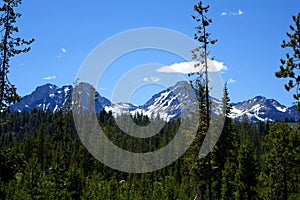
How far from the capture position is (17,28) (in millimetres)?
21688

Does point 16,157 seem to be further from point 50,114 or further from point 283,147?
point 50,114

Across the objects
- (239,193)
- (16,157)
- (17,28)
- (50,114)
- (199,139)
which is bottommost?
(239,193)

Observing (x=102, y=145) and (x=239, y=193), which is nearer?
(x=239, y=193)

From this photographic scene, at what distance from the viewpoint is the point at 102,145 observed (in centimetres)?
6669

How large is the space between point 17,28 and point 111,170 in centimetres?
4939

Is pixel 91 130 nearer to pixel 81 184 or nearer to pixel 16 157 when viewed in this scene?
pixel 81 184

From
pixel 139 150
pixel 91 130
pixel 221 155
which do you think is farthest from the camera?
pixel 139 150

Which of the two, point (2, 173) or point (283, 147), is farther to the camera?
point (283, 147)

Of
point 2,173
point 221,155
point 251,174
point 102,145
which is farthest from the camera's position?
point 102,145

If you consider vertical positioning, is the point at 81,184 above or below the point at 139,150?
below

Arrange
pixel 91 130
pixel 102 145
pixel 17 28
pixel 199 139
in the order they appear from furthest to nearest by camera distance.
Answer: pixel 91 130, pixel 102 145, pixel 199 139, pixel 17 28

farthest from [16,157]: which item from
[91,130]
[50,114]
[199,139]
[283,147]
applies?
[50,114]

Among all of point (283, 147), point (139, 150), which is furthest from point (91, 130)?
point (283, 147)

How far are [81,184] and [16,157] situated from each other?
32.6 ft
